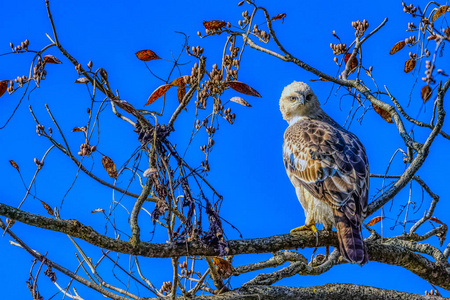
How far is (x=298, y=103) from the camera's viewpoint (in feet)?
22.1

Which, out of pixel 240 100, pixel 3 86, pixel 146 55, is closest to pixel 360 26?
pixel 240 100

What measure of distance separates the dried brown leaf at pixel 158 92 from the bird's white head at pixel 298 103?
309 cm

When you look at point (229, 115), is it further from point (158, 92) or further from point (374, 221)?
point (374, 221)

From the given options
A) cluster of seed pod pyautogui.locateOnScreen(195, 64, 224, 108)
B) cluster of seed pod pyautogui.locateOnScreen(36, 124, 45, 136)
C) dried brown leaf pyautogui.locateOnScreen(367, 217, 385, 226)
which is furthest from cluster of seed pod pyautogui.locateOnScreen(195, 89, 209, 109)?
dried brown leaf pyautogui.locateOnScreen(367, 217, 385, 226)

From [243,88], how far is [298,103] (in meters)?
2.92

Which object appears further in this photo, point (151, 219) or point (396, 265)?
point (396, 265)

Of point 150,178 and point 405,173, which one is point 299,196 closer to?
point 405,173

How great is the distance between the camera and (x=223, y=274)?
4.23 m

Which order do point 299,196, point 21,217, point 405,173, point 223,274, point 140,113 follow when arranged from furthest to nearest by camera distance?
point 299,196, point 405,173, point 223,274, point 140,113, point 21,217

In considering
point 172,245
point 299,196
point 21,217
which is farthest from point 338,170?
point 21,217

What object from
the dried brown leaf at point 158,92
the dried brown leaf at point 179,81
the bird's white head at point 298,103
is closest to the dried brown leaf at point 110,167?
the dried brown leaf at point 158,92

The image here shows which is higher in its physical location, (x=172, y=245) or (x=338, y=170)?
(x=338, y=170)

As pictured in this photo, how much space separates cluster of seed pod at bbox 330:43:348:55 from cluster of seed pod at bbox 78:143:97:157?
2539mm

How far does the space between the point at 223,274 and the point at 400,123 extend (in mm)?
2344
